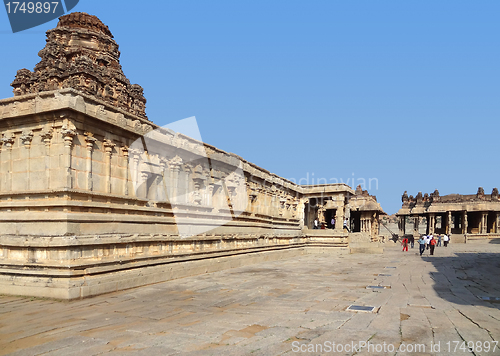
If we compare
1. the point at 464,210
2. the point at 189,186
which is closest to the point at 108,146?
the point at 189,186

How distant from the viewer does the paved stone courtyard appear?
18.1 ft

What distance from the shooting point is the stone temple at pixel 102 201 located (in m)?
9.46

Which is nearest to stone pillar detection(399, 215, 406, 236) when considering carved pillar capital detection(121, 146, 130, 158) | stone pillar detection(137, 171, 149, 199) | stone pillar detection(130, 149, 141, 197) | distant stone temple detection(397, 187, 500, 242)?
distant stone temple detection(397, 187, 500, 242)

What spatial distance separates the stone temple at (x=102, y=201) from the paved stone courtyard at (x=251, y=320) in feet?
2.55

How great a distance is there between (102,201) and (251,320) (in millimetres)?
6641

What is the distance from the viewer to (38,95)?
10.8 meters

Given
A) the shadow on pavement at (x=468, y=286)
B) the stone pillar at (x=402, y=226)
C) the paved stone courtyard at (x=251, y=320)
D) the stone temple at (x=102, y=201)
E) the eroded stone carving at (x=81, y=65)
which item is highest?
the eroded stone carving at (x=81, y=65)

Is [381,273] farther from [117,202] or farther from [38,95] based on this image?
[38,95]

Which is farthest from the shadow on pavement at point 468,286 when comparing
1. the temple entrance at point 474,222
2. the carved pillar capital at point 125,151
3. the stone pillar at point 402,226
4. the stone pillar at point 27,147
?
the stone pillar at point 402,226

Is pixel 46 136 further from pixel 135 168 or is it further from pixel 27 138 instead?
pixel 135 168

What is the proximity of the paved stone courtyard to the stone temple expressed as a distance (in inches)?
30.6

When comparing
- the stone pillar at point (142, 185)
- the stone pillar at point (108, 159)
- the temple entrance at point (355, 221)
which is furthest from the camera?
the temple entrance at point (355, 221)

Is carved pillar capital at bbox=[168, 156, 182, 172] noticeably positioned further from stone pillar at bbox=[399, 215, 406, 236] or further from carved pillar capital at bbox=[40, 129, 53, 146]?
stone pillar at bbox=[399, 215, 406, 236]

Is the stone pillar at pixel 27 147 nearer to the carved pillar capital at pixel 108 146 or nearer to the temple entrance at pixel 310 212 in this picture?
the carved pillar capital at pixel 108 146
